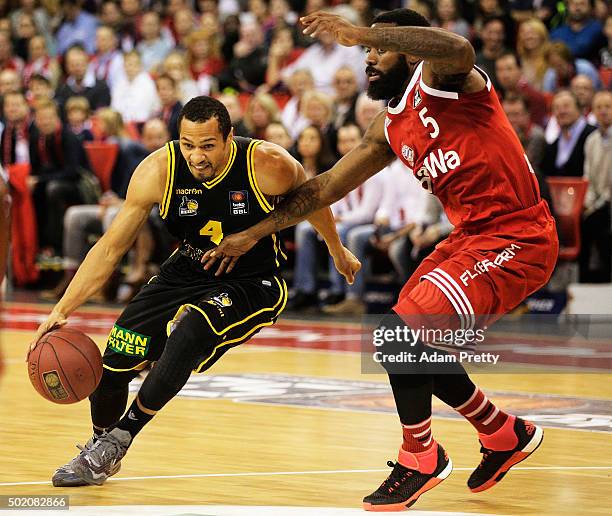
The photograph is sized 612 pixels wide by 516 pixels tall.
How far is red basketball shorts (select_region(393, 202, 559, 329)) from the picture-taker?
17.3 ft

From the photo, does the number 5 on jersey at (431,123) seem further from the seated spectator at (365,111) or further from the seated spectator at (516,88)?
the seated spectator at (365,111)

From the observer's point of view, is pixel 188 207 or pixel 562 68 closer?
pixel 188 207

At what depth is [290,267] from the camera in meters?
13.7

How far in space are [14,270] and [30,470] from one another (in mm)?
9894

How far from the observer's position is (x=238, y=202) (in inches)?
237

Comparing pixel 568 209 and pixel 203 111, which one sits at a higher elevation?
pixel 203 111

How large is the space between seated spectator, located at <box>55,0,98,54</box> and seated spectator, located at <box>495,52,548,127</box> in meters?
7.40

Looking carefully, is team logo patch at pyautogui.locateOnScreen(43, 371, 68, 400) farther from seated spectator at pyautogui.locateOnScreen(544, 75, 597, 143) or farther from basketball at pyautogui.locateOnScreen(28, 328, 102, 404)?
seated spectator at pyautogui.locateOnScreen(544, 75, 597, 143)

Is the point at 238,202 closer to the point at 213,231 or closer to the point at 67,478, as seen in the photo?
the point at 213,231

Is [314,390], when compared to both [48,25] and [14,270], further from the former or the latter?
[48,25]

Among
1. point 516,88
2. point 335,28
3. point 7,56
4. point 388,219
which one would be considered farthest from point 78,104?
A: point 335,28

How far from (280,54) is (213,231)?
9344 mm

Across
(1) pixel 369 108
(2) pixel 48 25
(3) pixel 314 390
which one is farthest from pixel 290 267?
(2) pixel 48 25

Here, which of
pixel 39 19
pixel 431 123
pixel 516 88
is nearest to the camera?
pixel 431 123
